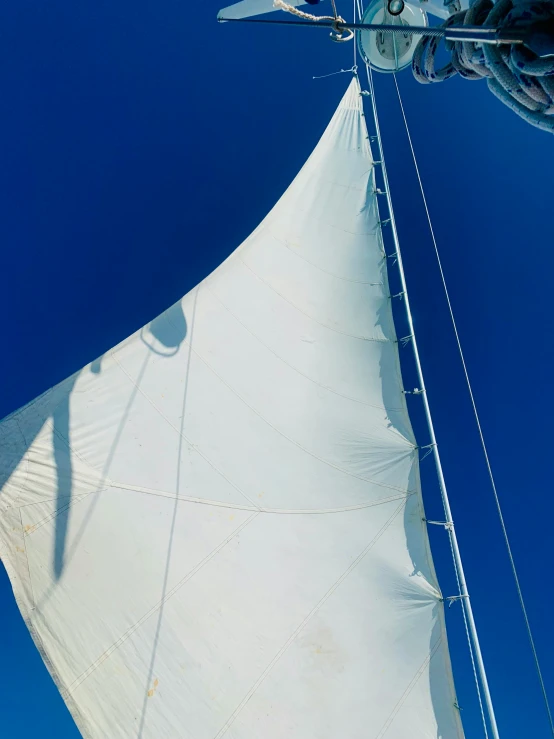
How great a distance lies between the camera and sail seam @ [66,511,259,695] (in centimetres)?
372

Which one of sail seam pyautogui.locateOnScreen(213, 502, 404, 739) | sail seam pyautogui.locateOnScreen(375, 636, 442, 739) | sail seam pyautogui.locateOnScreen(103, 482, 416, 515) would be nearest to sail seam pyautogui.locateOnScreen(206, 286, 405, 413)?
sail seam pyautogui.locateOnScreen(213, 502, 404, 739)

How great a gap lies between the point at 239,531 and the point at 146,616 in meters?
1.20

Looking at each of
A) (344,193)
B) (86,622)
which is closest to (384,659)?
(86,622)

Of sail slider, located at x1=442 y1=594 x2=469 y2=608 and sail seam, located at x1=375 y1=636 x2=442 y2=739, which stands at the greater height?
sail slider, located at x1=442 y1=594 x2=469 y2=608

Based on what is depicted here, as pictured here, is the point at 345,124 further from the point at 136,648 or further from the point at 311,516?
the point at 136,648

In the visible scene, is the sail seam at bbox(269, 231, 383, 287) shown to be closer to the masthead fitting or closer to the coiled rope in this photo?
the masthead fitting

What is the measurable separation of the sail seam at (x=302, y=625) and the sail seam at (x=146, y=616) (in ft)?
3.65

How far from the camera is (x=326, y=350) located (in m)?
6.00

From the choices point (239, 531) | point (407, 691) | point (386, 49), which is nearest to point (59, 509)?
point (239, 531)

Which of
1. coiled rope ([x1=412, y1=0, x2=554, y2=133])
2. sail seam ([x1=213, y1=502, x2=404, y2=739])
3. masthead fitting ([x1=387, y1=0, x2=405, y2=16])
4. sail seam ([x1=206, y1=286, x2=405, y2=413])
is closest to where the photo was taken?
coiled rope ([x1=412, y1=0, x2=554, y2=133])

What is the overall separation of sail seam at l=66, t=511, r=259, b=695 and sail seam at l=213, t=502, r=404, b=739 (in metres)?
1.11

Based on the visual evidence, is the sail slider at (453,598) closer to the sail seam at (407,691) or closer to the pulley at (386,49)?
the sail seam at (407,691)

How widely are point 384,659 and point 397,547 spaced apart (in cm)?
A: 110


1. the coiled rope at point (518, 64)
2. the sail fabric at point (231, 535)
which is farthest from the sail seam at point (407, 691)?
the coiled rope at point (518, 64)
